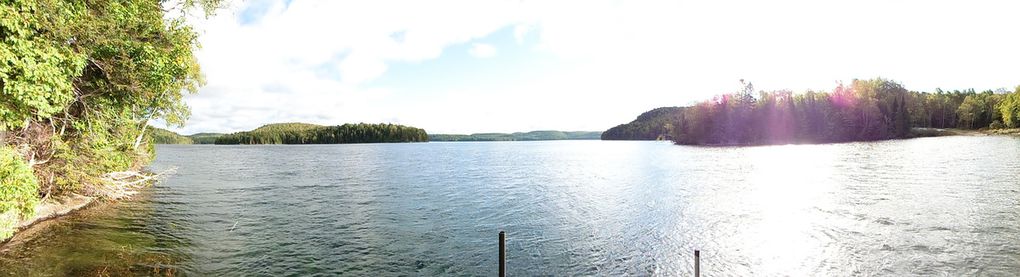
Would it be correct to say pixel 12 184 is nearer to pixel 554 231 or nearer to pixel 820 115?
pixel 554 231

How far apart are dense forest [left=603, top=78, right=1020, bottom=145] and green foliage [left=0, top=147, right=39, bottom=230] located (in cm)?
15954

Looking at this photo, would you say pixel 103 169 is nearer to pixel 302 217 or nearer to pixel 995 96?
pixel 302 217

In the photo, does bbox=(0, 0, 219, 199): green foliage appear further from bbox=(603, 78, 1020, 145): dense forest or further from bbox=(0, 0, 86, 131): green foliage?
bbox=(603, 78, 1020, 145): dense forest

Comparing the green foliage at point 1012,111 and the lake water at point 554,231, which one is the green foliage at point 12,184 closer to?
the lake water at point 554,231

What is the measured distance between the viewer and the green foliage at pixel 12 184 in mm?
13992

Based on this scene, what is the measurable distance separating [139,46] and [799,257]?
26.6m

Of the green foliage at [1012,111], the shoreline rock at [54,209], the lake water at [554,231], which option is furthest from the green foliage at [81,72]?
the green foliage at [1012,111]

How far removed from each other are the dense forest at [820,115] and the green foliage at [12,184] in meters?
160

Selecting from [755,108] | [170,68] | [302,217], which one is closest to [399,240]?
[302,217]

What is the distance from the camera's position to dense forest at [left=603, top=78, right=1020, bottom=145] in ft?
462

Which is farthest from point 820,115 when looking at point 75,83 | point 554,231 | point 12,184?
point 12,184

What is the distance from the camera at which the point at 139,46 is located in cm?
1739

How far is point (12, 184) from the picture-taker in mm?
14266

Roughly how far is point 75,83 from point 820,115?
171 meters
